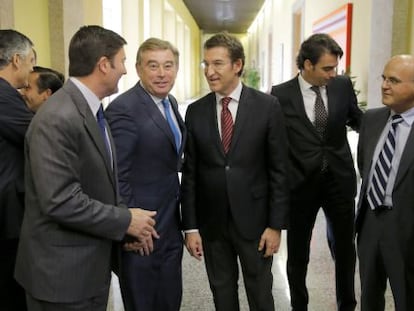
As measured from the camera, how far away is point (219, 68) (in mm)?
2256

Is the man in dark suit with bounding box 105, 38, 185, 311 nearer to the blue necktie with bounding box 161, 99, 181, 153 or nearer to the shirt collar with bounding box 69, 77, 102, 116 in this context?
the blue necktie with bounding box 161, 99, 181, 153

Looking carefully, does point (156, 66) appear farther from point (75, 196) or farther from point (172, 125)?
point (75, 196)

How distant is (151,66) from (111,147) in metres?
0.56

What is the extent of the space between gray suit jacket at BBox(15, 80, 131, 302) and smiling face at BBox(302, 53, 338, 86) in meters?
1.48

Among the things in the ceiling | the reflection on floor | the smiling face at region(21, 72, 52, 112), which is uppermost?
the ceiling

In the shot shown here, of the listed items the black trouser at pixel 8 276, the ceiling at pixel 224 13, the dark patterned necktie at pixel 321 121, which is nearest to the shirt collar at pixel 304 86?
the dark patterned necktie at pixel 321 121

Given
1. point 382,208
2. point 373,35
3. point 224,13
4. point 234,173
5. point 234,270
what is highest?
point 224,13

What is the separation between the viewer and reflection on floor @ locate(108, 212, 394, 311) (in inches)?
124

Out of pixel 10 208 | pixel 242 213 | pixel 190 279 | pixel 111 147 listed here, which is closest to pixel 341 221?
pixel 242 213

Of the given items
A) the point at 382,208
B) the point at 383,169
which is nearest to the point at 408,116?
the point at 383,169

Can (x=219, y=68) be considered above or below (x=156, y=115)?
above

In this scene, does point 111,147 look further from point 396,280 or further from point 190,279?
point 190,279

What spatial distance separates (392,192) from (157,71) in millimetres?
1233

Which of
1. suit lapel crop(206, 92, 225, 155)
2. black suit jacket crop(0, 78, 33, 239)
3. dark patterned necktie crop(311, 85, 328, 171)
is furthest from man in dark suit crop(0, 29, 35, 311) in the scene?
dark patterned necktie crop(311, 85, 328, 171)
